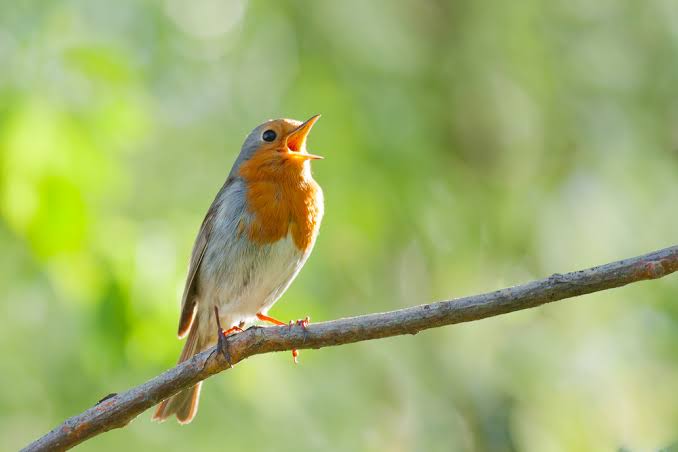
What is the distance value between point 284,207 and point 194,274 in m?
0.87

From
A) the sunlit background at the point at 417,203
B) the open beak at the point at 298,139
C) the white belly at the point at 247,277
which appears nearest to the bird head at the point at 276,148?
the open beak at the point at 298,139

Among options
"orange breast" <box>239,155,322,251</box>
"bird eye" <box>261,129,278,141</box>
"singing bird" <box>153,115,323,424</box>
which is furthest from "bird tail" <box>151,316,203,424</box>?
"bird eye" <box>261,129,278,141</box>

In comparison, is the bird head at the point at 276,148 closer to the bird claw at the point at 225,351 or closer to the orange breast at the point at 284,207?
the orange breast at the point at 284,207

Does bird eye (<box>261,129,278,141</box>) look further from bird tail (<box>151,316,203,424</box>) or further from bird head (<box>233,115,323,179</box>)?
bird tail (<box>151,316,203,424</box>)

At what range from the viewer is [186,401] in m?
5.95

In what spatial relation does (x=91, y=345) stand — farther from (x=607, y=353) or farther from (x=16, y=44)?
(x=607, y=353)

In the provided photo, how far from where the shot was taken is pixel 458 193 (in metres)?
8.74

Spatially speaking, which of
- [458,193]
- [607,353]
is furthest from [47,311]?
[607,353]

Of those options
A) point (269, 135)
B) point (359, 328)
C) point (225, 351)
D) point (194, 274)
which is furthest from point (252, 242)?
point (359, 328)

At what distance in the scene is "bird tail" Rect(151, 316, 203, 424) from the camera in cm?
585

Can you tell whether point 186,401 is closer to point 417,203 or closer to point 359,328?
point 359,328

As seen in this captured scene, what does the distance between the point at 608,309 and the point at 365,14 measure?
11.2 feet

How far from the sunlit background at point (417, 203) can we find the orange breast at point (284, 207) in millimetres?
944

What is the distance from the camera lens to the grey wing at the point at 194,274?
19.9ft
